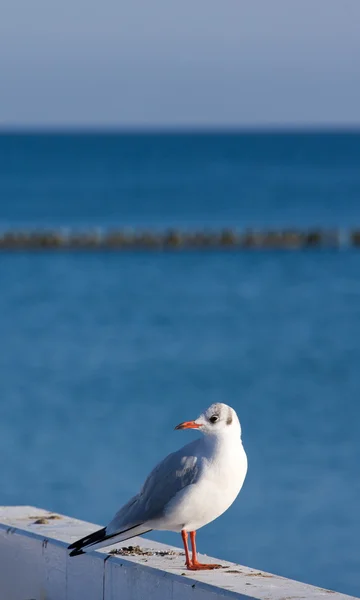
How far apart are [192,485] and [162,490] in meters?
0.12

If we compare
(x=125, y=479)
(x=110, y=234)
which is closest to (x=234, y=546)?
(x=125, y=479)

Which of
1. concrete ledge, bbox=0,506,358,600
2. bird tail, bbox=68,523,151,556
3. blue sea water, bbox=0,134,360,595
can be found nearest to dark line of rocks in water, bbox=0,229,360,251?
blue sea water, bbox=0,134,360,595

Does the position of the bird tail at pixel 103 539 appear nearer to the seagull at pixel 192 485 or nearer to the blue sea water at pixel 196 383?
the seagull at pixel 192 485

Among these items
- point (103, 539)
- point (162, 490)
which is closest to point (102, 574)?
point (103, 539)

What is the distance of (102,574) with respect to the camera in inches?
199

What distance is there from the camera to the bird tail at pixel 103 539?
15.6ft

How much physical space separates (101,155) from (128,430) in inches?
6462

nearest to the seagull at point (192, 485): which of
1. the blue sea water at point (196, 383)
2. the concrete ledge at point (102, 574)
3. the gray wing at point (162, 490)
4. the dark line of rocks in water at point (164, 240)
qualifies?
the gray wing at point (162, 490)

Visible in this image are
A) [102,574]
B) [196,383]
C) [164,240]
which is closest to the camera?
[102,574]

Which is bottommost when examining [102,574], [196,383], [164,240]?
[102,574]

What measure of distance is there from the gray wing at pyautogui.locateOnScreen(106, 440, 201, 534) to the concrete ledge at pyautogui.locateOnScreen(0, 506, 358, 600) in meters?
0.24

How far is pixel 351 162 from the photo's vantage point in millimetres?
166250

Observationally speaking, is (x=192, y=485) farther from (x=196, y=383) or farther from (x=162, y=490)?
(x=196, y=383)

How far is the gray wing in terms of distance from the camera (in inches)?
187
